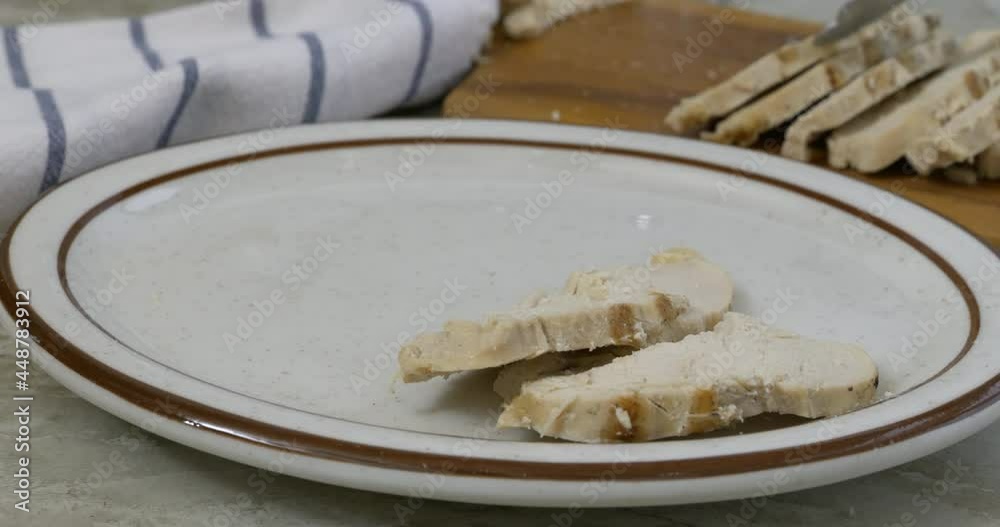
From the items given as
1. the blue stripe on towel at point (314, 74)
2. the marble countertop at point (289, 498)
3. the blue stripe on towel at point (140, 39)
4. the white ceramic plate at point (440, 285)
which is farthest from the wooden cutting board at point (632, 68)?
the marble countertop at point (289, 498)

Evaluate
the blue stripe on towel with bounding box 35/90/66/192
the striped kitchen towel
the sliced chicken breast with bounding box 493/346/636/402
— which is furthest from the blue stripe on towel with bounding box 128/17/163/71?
the sliced chicken breast with bounding box 493/346/636/402

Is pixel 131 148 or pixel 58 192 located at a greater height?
pixel 58 192

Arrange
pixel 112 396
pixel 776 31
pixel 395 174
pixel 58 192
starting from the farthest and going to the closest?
pixel 776 31, pixel 395 174, pixel 58 192, pixel 112 396

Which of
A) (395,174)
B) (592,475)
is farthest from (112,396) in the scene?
(395,174)

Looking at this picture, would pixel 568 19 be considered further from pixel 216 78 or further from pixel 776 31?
pixel 216 78

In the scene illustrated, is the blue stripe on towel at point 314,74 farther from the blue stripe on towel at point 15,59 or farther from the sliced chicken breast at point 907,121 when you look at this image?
the sliced chicken breast at point 907,121

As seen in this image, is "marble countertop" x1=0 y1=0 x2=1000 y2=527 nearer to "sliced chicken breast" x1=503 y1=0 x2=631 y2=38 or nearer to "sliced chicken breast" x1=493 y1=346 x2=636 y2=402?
"sliced chicken breast" x1=493 y1=346 x2=636 y2=402

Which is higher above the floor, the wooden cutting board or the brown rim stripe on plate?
the brown rim stripe on plate
